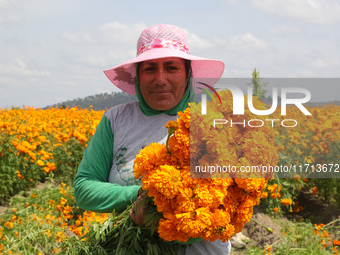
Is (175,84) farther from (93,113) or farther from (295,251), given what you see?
(93,113)

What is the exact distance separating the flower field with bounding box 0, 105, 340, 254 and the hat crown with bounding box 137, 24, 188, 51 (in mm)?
2021

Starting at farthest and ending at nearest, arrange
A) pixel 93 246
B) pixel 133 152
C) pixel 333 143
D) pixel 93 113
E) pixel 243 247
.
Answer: pixel 93 113 → pixel 333 143 → pixel 243 247 → pixel 133 152 → pixel 93 246

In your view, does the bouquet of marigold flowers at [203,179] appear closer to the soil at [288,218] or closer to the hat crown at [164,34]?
the hat crown at [164,34]

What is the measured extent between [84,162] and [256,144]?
0.89 meters

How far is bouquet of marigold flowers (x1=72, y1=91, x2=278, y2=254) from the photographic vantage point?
3.50 ft

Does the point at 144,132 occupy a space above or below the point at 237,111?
below

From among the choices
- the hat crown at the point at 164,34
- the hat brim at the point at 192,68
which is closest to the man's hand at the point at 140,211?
the hat brim at the point at 192,68

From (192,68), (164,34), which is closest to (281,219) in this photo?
(192,68)

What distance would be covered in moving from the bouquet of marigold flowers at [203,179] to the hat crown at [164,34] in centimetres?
66

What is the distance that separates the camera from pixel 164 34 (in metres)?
1.74

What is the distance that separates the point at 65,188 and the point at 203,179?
364 cm

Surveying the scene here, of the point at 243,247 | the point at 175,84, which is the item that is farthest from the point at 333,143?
the point at 175,84

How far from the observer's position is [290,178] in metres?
4.69

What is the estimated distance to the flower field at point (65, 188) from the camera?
3238mm
